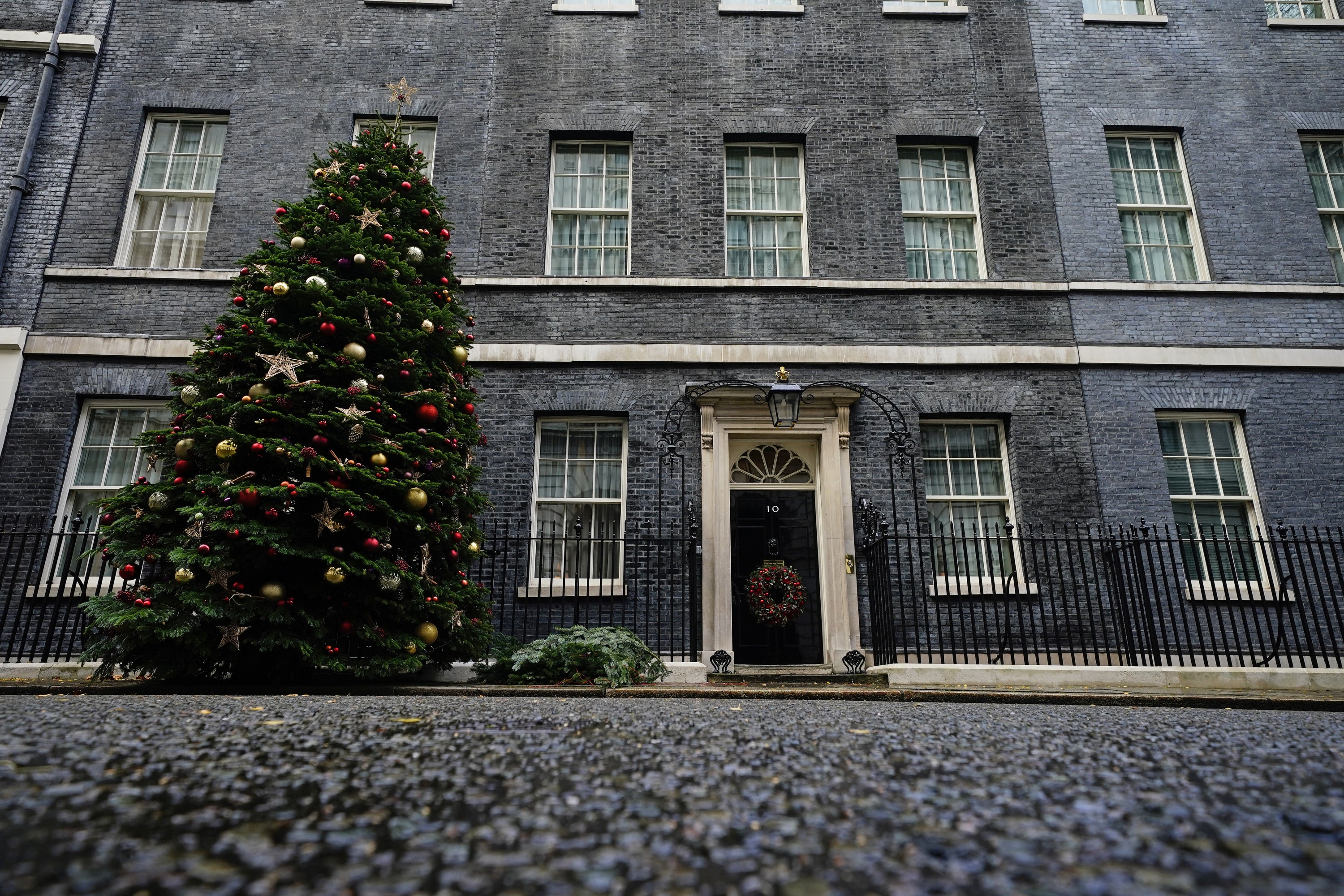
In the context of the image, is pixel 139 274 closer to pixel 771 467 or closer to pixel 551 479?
pixel 551 479

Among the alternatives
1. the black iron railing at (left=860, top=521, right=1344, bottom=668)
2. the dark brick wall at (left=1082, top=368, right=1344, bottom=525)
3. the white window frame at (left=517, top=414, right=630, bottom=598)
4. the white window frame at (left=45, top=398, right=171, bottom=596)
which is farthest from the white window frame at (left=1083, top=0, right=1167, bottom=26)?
the white window frame at (left=45, top=398, right=171, bottom=596)

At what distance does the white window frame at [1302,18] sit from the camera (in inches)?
430

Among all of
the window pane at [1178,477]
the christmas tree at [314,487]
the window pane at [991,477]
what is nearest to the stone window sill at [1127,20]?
the window pane at [1178,477]

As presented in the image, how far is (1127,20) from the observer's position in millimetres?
10859

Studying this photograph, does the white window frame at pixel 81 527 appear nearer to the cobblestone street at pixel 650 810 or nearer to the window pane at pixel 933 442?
the cobblestone street at pixel 650 810

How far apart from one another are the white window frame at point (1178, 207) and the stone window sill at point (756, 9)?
16.2ft

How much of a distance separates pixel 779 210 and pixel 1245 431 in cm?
668

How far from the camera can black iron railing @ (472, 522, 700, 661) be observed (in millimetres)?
8203

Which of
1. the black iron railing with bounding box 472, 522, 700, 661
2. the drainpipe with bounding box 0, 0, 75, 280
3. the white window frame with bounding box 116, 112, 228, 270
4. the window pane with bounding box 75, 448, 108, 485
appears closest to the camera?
the black iron railing with bounding box 472, 522, 700, 661

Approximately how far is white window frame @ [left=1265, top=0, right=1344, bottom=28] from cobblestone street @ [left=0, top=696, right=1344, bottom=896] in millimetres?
12604

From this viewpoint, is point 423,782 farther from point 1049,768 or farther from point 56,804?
point 1049,768

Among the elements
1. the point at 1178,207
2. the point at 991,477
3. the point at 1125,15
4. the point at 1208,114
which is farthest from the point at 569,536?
the point at 1125,15

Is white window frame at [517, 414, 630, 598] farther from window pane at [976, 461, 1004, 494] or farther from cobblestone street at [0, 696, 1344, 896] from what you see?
cobblestone street at [0, 696, 1344, 896]

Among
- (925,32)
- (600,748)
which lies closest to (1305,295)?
(925,32)
